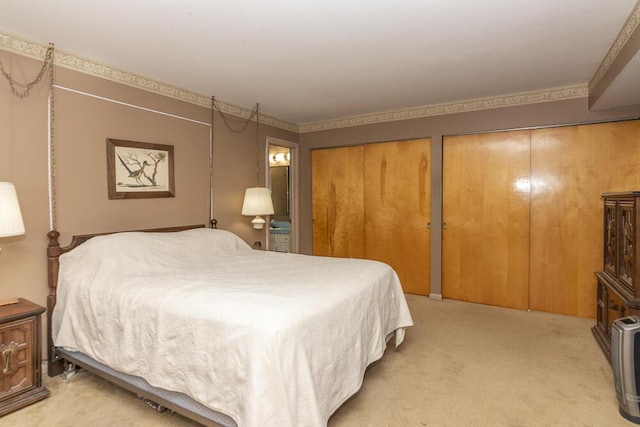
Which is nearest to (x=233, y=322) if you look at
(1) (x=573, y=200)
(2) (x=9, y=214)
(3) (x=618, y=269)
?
(2) (x=9, y=214)

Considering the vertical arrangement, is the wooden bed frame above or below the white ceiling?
below

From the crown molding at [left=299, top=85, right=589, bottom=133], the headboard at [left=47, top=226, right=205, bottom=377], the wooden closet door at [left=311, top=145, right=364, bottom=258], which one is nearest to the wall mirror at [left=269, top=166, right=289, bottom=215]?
the wooden closet door at [left=311, top=145, right=364, bottom=258]

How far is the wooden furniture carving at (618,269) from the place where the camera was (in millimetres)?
2359

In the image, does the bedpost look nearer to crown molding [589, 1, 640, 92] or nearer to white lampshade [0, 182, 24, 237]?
white lampshade [0, 182, 24, 237]

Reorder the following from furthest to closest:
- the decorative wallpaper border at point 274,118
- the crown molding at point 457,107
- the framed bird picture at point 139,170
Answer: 1. the crown molding at point 457,107
2. the framed bird picture at point 139,170
3. the decorative wallpaper border at point 274,118

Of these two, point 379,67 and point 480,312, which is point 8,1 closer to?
point 379,67

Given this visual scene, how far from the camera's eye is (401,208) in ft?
15.4

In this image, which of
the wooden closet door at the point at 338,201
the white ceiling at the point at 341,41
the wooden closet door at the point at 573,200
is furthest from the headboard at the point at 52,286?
the wooden closet door at the point at 573,200

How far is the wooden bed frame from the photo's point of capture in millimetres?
1787

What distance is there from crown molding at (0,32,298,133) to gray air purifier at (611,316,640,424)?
4021mm

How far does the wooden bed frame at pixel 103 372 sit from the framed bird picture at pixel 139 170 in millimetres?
420

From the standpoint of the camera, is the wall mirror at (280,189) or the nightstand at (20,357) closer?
the nightstand at (20,357)

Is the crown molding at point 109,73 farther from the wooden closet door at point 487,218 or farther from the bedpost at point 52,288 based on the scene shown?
the wooden closet door at point 487,218

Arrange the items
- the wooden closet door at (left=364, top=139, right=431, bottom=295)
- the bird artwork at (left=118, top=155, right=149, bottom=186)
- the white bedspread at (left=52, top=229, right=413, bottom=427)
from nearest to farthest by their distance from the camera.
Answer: the white bedspread at (left=52, top=229, right=413, bottom=427) → the bird artwork at (left=118, top=155, right=149, bottom=186) → the wooden closet door at (left=364, top=139, right=431, bottom=295)
